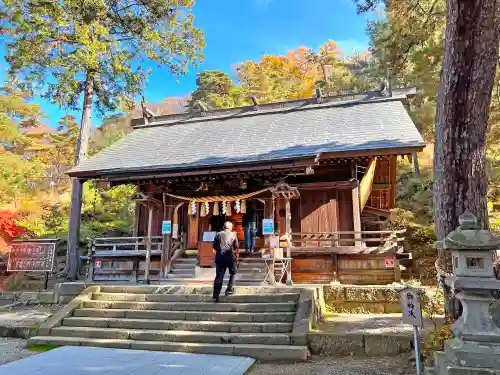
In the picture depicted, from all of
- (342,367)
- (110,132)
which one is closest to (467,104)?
(342,367)

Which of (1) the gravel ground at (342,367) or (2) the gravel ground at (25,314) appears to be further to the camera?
(2) the gravel ground at (25,314)

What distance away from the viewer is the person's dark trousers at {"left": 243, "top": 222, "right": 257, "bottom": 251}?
10883 mm

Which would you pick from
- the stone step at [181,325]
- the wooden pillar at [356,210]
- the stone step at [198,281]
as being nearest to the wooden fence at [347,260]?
the wooden pillar at [356,210]

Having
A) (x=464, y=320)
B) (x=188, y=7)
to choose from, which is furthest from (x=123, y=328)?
(x=188, y=7)

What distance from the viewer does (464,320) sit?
4164mm

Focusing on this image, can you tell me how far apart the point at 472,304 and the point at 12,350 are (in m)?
8.16

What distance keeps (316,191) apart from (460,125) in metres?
5.57

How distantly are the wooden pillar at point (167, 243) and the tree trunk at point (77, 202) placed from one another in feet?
13.8

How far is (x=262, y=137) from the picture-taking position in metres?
12.2

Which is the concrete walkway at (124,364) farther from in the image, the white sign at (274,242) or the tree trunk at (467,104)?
the tree trunk at (467,104)

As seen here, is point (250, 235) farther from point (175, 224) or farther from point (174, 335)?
point (174, 335)

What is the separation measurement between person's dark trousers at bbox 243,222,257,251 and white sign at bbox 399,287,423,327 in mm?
6463

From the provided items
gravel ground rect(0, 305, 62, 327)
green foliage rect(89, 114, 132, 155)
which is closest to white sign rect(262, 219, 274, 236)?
gravel ground rect(0, 305, 62, 327)

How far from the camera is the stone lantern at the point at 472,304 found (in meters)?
3.90
